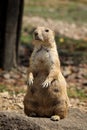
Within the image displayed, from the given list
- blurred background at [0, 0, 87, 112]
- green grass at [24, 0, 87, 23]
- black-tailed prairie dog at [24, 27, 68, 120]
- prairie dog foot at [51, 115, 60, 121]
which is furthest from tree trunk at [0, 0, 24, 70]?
green grass at [24, 0, 87, 23]

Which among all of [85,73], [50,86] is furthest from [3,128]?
[85,73]

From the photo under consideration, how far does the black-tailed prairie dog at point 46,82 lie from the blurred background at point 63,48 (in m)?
1.52

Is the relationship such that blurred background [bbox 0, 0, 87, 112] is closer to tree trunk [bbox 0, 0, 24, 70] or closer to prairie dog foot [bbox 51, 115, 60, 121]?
tree trunk [bbox 0, 0, 24, 70]

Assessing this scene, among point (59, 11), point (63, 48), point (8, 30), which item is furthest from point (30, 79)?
point (59, 11)

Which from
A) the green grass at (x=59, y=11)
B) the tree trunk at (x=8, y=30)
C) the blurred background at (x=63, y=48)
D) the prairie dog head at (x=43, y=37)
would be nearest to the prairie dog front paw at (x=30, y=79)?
the prairie dog head at (x=43, y=37)

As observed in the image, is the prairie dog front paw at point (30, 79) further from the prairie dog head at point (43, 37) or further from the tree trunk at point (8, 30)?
the tree trunk at point (8, 30)

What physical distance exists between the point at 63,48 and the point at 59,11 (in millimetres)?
9720

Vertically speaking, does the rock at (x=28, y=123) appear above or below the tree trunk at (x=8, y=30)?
below

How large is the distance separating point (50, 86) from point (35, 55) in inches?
17.0

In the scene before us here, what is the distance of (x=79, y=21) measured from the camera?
76.9ft

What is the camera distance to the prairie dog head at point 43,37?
6.64m

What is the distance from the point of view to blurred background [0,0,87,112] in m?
10.5

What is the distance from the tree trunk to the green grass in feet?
35.9

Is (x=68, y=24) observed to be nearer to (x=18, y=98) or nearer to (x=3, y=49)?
(x=3, y=49)
